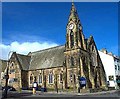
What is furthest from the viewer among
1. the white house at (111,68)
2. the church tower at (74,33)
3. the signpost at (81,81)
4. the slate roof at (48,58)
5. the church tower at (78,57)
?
the white house at (111,68)

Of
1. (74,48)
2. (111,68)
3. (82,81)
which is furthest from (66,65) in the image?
(111,68)

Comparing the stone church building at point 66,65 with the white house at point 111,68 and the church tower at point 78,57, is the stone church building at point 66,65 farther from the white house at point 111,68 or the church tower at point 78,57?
the white house at point 111,68

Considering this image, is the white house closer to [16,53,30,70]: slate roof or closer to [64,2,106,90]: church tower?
[64,2,106,90]: church tower

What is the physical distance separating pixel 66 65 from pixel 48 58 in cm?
872

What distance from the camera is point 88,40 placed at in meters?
61.3

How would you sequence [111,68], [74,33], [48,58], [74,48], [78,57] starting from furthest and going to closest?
1. [111,68]
2. [48,58]
3. [74,33]
4. [74,48]
5. [78,57]

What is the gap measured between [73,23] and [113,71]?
21.5 metres

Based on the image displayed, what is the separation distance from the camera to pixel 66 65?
54.3m

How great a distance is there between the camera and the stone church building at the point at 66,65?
174 feet

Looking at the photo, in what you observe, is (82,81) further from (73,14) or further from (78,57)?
(73,14)

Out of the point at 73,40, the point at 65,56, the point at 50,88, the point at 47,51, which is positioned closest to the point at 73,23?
the point at 73,40

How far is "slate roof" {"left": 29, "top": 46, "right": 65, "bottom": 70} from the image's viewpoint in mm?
57475

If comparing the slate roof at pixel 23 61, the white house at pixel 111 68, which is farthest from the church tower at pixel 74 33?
the slate roof at pixel 23 61

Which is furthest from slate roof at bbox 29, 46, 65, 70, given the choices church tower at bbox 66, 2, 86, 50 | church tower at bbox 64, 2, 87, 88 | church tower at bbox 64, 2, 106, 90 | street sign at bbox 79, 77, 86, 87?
street sign at bbox 79, 77, 86, 87
